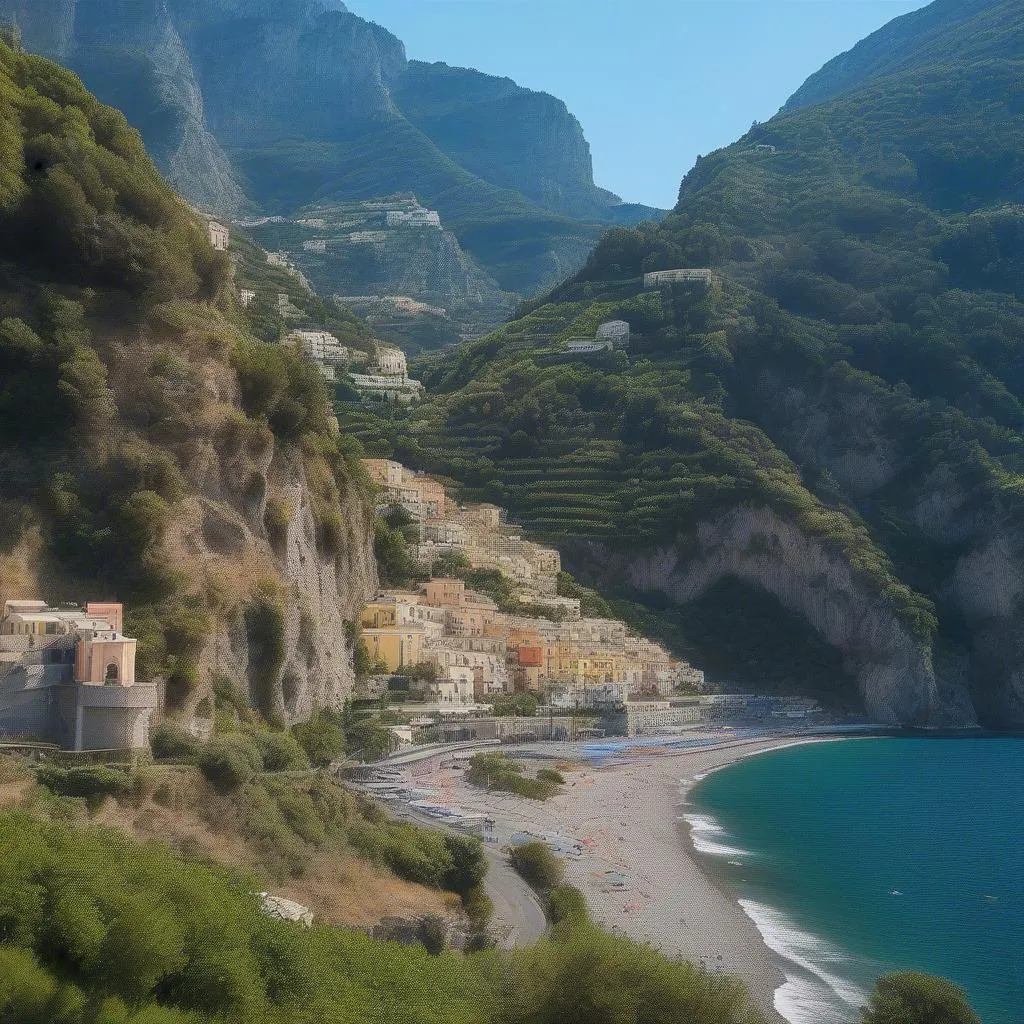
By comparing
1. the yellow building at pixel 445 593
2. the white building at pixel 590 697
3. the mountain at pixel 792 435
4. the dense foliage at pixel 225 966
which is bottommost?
the dense foliage at pixel 225 966

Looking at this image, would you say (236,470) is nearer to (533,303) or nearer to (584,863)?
(584,863)

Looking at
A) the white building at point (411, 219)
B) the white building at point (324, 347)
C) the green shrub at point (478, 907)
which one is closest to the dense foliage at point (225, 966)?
the green shrub at point (478, 907)

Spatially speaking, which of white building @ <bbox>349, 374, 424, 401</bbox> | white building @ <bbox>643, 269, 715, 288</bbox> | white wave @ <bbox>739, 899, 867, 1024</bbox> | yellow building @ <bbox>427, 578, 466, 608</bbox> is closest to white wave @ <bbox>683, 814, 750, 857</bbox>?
white wave @ <bbox>739, 899, 867, 1024</bbox>

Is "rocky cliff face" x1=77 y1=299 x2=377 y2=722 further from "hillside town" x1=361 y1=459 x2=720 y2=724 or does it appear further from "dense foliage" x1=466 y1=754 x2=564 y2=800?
"hillside town" x1=361 y1=459 x2=720 y2=724

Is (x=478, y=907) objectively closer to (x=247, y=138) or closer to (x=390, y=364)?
(x=390, y=364)

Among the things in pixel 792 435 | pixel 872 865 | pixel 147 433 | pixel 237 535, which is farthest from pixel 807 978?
pixel 792 435

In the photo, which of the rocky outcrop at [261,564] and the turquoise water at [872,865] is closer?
the turquoise water at [872,865]

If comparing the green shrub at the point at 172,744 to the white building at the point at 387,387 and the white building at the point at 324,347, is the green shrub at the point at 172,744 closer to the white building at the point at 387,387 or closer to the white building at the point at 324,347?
the white building at the point at 324,347
